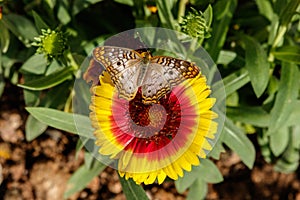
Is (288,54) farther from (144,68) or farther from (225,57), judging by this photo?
(144,68)

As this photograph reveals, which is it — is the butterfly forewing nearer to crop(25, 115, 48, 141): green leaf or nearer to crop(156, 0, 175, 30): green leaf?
crop(156, 0, 175, 30): green leaf

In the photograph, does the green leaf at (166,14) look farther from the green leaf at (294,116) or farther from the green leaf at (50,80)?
the green leaf at (294,116)

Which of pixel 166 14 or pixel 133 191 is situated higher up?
pixel 166 14

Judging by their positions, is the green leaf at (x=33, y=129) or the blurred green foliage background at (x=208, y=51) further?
the green leaf at (x=33, y=129)

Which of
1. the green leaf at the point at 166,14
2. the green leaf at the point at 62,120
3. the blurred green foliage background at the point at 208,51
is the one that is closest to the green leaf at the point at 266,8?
the blurred green foliage background at the point at 208,51

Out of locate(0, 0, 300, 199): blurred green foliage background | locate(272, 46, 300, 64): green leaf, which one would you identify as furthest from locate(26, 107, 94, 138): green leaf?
locate(272, 46, 300, 64): green leaf

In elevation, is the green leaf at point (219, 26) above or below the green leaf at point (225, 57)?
above

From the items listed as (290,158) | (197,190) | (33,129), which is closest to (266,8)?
(290,158)
